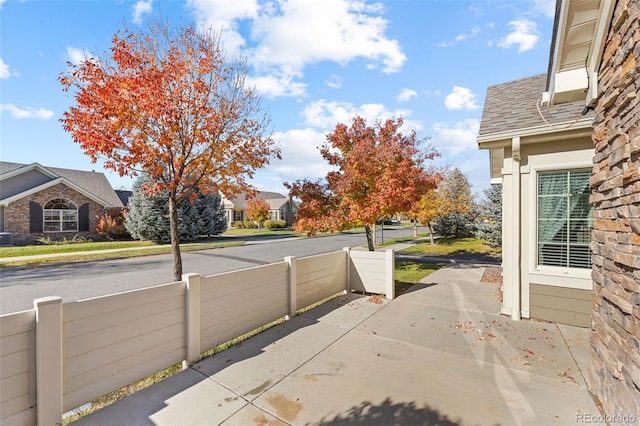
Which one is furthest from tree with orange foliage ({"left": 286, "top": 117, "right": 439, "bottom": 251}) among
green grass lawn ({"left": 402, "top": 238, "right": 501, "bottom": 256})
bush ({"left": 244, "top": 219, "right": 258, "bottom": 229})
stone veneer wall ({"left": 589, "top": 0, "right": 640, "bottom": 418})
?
bush ({"left": 244, "top": 219, "right": 258, "bottom": 229})

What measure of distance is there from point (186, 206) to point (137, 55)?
17.3m

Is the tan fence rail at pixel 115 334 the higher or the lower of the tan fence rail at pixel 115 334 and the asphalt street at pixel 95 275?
the higher

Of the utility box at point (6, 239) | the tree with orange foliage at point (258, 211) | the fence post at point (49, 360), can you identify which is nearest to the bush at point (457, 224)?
the tree with orange foliage at point (258, 211)

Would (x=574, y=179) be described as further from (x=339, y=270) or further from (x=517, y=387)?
(x=339, y=270)

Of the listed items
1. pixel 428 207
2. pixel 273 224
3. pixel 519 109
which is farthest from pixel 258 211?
pixel 519 109

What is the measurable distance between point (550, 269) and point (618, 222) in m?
3.48

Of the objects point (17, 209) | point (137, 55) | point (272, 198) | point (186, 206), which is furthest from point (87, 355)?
point (272, 198)

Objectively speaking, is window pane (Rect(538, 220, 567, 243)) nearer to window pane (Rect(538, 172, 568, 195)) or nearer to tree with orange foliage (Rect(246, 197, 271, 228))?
window pane (Rect(538, 172, 568, 195))

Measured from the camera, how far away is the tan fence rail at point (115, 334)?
2.57 meters

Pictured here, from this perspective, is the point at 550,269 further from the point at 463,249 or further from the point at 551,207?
the point at 463,249

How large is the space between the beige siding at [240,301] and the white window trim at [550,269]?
4936 mm

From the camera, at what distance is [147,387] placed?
11.0 ft

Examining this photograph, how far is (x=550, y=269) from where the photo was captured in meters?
5.48

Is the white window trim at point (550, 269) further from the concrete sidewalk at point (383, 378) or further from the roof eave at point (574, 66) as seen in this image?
the roof eave at point (574, 66)
